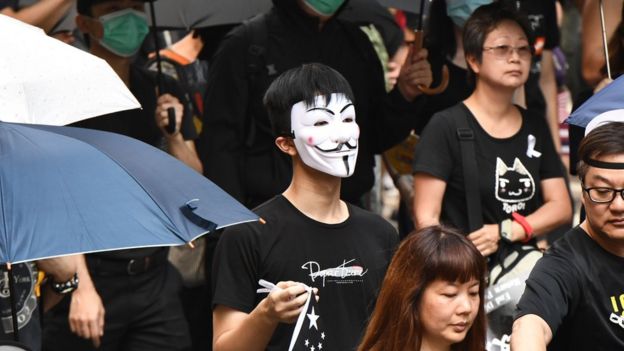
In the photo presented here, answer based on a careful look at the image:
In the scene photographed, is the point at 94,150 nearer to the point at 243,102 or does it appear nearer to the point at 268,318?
the point at 268,318

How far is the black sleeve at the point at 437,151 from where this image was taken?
6852 mm

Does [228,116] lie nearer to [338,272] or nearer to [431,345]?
[338,272]

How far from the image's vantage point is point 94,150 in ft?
16.3

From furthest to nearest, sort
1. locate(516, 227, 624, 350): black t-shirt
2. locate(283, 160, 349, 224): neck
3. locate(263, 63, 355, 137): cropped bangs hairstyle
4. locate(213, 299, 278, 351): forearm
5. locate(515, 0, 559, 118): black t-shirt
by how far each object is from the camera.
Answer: locate(515, 0, 559, 118): black t-shirt
locate(263, 63, 355, 137): cropped bangs hairstyle
locate(283, 160, 349, 224): neck
locate(516, 227, 624, 350): black t-shirt
locate(213, 299, 278, 351): forearm

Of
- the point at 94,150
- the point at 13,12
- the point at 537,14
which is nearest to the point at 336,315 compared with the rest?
the point at 94,150

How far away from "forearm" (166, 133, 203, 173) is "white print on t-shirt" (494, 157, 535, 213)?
5.47 feet

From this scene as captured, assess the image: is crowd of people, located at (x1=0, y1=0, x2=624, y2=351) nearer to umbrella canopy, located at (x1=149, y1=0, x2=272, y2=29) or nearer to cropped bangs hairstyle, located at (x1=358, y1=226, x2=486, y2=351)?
cropped bangs hairstyle, located at (x1=358, y1=226, x2=486, y2=351)

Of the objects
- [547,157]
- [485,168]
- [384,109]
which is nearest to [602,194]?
[485,168]

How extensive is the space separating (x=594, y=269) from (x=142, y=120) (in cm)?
298

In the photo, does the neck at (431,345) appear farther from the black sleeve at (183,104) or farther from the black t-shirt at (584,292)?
the black sleeve at (183,104)

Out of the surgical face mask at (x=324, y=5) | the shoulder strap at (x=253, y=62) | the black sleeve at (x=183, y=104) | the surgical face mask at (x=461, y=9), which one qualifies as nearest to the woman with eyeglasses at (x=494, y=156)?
the surgical face mask at (x=461, y=9)

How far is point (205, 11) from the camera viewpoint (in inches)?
304

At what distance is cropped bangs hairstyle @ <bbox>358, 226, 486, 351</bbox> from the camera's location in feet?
16.3

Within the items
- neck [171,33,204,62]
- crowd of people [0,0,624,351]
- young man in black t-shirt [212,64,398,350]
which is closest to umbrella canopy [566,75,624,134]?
crowd of people [0,0,624,351]
